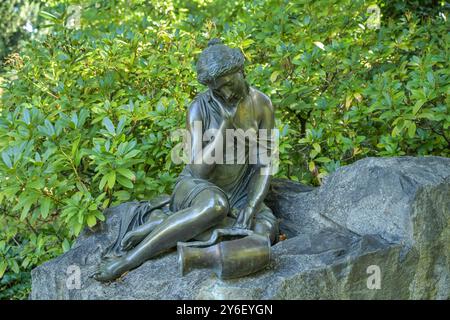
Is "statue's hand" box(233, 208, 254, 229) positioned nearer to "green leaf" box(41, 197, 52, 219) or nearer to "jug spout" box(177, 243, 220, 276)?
"jug spout" box(177, 243, 220, 276)

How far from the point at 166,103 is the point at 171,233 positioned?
65.0 inches

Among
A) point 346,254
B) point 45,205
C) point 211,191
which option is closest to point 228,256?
point 211,191

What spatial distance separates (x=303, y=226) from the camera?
394cm

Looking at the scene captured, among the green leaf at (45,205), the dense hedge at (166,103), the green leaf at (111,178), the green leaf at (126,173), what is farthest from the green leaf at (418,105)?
the green leaf at (45,205)

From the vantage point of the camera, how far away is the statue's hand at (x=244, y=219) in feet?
11.7

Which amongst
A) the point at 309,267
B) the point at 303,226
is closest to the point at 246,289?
the point at 309,267

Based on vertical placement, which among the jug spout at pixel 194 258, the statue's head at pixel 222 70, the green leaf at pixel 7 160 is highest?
the statue's head at pixel 222 70

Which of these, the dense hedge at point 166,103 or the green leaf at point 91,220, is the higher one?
the dense hedge at point 166,103

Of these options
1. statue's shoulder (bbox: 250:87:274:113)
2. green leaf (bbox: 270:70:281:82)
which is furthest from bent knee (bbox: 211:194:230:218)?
→ green leaf (bbox: 270:70:281:82)

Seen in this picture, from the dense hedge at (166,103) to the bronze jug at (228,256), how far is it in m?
0.93

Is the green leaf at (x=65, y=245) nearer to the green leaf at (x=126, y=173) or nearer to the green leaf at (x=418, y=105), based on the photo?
the green leaf at (x=126, y=173)

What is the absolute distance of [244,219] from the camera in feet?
11.8

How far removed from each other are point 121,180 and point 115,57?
1570mm

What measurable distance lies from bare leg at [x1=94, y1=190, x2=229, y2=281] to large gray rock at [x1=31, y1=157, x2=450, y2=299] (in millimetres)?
53
